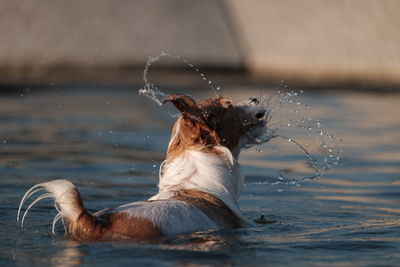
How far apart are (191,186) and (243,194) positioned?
2233 millimetres

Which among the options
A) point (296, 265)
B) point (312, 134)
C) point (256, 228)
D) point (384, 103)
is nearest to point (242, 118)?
point (256, 228)

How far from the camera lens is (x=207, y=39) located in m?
20.6

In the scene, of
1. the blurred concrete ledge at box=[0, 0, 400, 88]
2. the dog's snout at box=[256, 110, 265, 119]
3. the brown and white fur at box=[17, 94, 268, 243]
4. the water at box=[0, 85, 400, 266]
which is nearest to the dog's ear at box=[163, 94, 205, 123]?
the brown and white fur at box=[17, 94, 268, 243]

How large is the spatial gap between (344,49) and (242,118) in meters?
13.0

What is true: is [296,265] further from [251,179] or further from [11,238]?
[251,179]

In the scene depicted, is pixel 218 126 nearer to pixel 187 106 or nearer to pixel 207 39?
pixel 187 106

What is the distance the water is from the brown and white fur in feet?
0.27

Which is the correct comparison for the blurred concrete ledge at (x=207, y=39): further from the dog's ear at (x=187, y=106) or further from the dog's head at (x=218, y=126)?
the dog's ear at (x=187, y=106)

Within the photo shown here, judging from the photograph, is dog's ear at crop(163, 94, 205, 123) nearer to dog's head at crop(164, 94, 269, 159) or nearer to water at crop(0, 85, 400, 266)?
dog's head at crop(164, 94, 269, 159)

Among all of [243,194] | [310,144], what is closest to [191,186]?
[243,194]

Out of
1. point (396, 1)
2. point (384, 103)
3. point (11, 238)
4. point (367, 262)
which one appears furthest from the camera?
point (396, 1)

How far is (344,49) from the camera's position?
62.5 ft

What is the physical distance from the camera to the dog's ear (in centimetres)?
577

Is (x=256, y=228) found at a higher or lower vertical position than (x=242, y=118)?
lower
